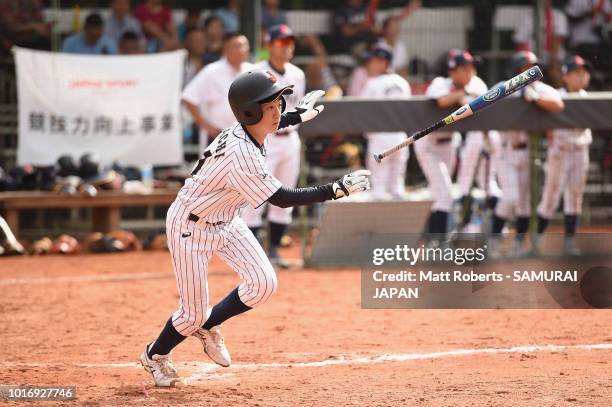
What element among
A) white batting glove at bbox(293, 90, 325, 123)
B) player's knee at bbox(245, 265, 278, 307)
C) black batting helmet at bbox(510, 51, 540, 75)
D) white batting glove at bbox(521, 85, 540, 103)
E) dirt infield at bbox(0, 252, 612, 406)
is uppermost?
black batting helmet at bbox(510, 51, 540, 75)

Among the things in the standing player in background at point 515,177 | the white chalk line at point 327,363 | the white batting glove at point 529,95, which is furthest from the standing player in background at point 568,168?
the white chalk line at point 327,363

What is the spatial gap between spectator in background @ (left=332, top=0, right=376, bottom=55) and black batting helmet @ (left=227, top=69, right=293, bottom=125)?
27.5ft

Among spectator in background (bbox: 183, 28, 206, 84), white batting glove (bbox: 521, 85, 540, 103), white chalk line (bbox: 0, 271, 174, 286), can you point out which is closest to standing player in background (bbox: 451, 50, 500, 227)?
white batting glove (bbox: 521, 85, 540, 103)

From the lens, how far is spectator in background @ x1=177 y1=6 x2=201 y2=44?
13.1 m

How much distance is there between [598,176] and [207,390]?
7.75 meters

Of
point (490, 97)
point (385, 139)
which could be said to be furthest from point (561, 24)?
point (490, 97)

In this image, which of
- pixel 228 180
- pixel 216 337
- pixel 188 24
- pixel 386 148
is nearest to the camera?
pixel 228 180

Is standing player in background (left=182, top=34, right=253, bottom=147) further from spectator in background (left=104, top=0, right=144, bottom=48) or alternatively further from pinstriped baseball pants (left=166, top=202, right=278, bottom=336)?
pinstriped baseball pants (left=166, top=202, right=278, bottom=336)

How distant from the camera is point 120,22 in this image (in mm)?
12859

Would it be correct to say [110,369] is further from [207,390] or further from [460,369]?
[460,369]

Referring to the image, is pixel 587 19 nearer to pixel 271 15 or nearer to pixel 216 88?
pixel 271 15

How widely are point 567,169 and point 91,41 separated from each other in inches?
220

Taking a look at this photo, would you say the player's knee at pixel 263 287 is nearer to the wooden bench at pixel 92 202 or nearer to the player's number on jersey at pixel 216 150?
the player's number on jersey at pixel 216 150

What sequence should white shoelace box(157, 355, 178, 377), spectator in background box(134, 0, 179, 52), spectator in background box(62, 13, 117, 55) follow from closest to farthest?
1. white shoelace box(157, 355, 178, 377)
2. spectator in background box(62, 13, 117, 55)
3. spectator in background box(134, 0, 179, 52)
